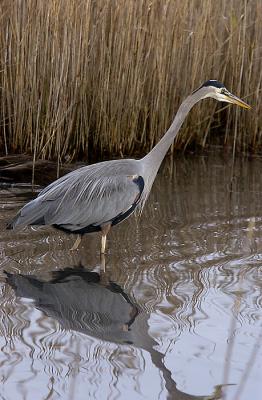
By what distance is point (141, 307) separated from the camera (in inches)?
158

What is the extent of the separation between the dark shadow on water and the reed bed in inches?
75.2

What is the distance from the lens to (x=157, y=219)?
18.2 ft

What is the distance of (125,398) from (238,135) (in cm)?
461

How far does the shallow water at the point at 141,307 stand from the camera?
127 inches

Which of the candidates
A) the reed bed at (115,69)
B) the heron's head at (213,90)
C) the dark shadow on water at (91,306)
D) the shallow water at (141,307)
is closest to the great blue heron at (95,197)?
the shallow water at (141,307)

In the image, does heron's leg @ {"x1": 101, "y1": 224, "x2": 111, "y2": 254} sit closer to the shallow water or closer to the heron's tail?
the shallow water

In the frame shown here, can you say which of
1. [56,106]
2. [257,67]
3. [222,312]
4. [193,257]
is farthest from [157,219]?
[257,67]

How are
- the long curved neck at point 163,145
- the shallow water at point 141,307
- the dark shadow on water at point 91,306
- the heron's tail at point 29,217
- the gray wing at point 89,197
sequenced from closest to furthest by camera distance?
the shallow water at point 141,307 < the dark shadow on water at point 91,306 < the heron's tail at point 29,217 < the gray wing at point 89,197 < the long curved neck at point 163,145

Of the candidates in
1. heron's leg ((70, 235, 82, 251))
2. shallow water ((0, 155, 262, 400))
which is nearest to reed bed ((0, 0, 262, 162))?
shallow water ((0, 155, 262, 400))

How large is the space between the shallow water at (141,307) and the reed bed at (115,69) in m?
0.68

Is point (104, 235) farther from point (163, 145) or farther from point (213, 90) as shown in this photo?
point (213, 90)

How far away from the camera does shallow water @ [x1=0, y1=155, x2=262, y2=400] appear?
3229 mm

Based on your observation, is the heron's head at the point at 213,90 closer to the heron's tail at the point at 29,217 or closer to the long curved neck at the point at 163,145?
the long curved neck at the point at 163,145

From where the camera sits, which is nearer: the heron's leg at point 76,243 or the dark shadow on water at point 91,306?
the dark shadow on water at point 91,306
